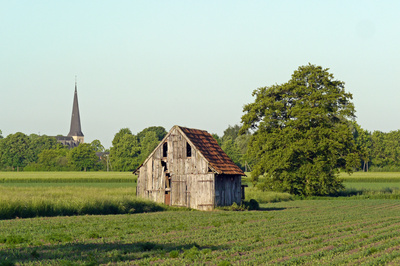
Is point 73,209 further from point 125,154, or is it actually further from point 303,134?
point 125,154

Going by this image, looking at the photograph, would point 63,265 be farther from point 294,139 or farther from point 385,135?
point 385,135

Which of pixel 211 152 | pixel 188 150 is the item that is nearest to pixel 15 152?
pixel 188 150

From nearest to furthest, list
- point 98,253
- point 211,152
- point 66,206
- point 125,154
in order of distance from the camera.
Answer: point 98,253 → point 66,206 → point 211,152 → point 125,154

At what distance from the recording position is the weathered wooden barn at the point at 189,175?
46.0m

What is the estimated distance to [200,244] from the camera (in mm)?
20734

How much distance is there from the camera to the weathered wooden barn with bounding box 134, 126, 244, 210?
45969 millimetres

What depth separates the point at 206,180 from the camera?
151 ft

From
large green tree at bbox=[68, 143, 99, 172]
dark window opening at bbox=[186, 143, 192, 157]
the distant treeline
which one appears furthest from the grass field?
large green tree at bbox=[68, 143, 99, 172]

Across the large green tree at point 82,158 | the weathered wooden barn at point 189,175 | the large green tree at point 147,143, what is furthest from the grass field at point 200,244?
the large green tree at point 82,158

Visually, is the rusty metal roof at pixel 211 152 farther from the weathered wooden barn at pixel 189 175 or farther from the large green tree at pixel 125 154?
the large green tree at pixel 125 154

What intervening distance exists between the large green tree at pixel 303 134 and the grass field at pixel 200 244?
35849 millimetres

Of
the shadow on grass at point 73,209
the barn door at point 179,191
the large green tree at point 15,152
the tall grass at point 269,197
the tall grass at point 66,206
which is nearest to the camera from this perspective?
the shadow on grass at point 73,209

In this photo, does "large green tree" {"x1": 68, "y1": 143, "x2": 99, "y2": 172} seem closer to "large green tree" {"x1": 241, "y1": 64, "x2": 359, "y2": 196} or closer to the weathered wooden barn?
"large green tree" {"x1": 241, "y1": 64, "x2": 359, "y2": 196}

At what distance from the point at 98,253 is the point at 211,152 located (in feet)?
101
